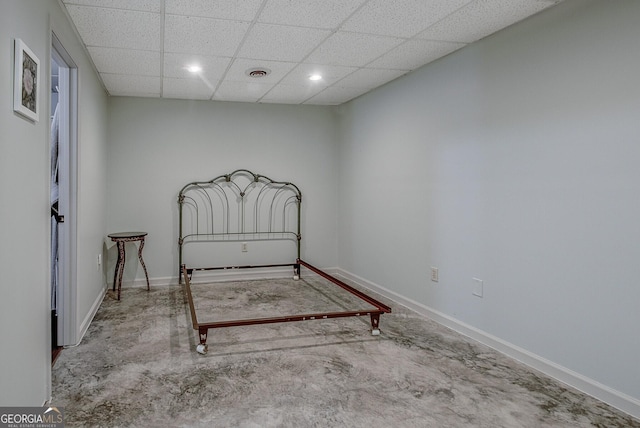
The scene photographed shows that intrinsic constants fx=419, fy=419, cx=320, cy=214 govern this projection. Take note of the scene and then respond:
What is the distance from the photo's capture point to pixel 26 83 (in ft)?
5.82

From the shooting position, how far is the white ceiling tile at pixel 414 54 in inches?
123

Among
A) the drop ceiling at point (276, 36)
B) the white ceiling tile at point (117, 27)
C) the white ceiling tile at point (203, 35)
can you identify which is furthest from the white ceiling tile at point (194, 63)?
the white ceiling tile at point (117, 27)

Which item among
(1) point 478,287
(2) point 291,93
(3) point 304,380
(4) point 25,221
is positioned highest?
(2) point 291,93

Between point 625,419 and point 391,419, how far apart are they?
45.4 inches

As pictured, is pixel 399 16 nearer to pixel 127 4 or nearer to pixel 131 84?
pixel 127 4

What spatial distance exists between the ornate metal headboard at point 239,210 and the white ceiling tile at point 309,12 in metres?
2.76

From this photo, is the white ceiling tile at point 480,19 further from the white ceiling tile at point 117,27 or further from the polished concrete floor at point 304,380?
the polished concrete floor at point 304,380

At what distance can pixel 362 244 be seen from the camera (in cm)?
497

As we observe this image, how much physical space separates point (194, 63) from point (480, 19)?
7.43 feet

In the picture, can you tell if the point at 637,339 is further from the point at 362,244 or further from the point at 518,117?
the point at 362,244

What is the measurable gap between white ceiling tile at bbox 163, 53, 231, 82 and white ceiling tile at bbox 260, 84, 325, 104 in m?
0.76

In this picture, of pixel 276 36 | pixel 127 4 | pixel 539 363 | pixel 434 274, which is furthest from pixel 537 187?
pixel 127 4

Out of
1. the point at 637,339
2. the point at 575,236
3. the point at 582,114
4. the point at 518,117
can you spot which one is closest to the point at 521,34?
the point at 518,117

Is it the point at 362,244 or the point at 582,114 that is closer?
the point at 582,114
